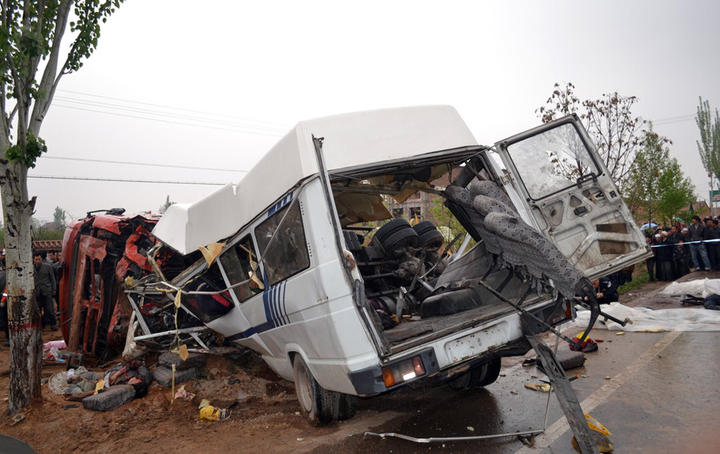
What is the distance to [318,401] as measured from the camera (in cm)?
419

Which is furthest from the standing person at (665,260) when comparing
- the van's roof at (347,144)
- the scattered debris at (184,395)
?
the scattered debris at (184,395)

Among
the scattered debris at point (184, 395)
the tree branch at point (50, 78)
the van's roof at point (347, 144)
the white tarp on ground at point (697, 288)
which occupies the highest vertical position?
the tree branch at point (50, 78)

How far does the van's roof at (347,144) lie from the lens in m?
3.75

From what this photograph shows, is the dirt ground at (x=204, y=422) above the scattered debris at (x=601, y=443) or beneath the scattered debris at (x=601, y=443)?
above

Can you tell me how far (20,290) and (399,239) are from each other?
14.1 ft

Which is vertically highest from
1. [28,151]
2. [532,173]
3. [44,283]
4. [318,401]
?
[28,151]

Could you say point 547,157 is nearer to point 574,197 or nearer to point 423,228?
point 574,197

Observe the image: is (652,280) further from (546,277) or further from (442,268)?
(546,277)

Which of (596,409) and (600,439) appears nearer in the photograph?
(600,439)

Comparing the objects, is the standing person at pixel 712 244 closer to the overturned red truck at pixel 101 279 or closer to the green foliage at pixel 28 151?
the overturned red truck at pixel 101 279

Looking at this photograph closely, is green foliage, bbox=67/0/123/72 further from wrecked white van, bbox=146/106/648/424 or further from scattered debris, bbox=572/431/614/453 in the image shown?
scattered debris, bbox=572/431/614/453

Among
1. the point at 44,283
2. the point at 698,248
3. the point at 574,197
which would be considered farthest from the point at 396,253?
the point at 698,248

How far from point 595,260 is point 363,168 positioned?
2.48 m

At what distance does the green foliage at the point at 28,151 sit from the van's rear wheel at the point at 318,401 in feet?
11.9
